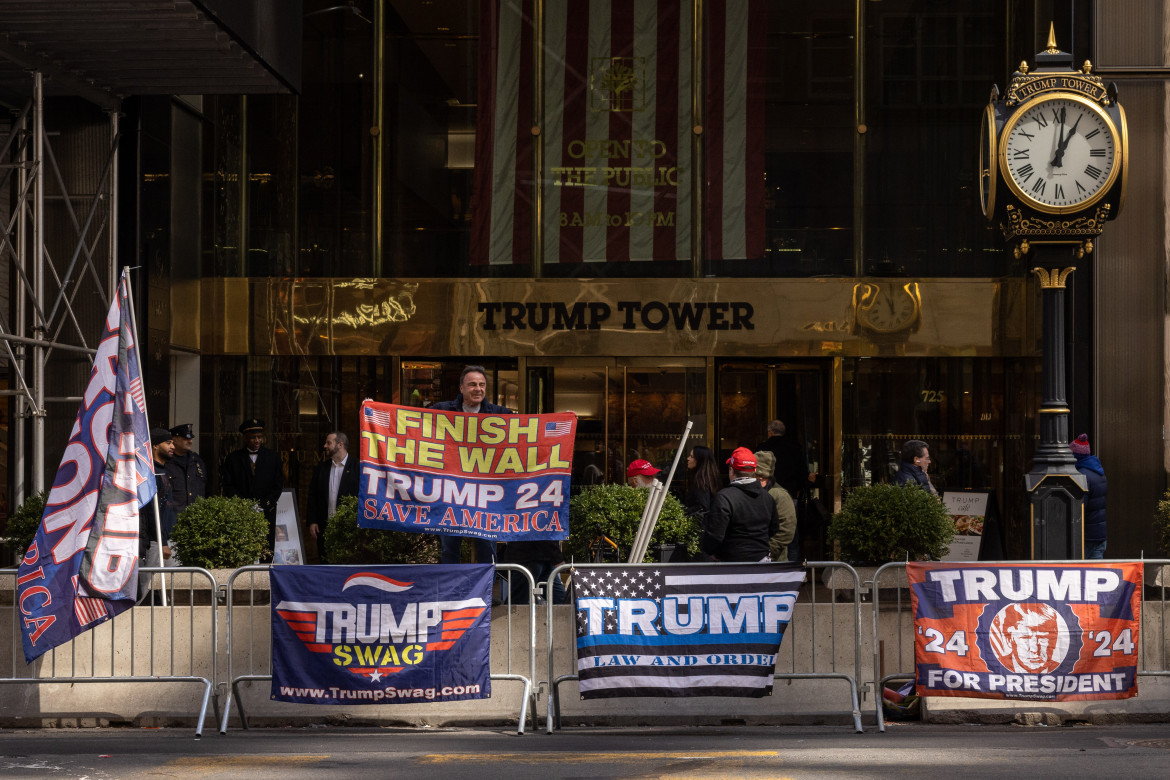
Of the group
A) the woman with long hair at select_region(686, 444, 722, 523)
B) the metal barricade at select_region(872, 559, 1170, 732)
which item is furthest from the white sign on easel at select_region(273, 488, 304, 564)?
the metal barricade at select_region(872, 559, 1170, 732)

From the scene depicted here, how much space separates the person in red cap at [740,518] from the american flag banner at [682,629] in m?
1.36

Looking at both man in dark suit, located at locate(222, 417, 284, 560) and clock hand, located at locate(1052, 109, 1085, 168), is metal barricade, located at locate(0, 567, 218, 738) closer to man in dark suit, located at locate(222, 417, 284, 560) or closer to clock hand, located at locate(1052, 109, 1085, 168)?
man in dark suit, located at locate(222, 417, 284, 560)

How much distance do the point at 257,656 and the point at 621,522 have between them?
2.65m

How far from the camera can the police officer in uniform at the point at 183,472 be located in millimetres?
11727

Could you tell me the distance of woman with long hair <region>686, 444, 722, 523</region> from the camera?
10789 mm

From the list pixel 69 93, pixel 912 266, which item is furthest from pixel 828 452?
pixel 69 93

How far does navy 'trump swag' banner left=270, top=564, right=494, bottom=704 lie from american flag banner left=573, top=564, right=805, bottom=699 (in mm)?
687

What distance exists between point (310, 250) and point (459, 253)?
182cm

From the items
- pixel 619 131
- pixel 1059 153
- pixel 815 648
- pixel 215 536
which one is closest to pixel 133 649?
pixel 215 536

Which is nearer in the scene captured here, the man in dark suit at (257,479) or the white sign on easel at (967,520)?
the man in dark suit at (257,479)

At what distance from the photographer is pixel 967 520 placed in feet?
44.1

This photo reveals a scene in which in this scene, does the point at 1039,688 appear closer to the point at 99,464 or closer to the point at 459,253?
the point at 99,464

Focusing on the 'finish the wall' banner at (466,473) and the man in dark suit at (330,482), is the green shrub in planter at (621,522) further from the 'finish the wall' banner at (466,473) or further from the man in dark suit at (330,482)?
the man in dark suit at (330,482)

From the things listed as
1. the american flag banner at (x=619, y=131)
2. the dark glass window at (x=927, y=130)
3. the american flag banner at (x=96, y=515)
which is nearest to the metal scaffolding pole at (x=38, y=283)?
the american flag banner at (x=96, y=515)
